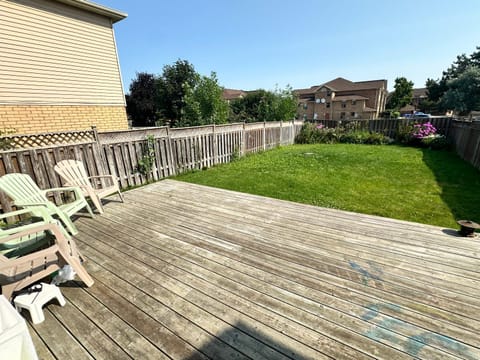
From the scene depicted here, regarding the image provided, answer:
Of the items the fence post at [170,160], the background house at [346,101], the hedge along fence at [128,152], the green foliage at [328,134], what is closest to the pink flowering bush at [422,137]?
the green foliage at [328,134]

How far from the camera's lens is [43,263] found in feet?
6.08

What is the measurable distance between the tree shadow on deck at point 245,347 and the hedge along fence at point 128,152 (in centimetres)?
413

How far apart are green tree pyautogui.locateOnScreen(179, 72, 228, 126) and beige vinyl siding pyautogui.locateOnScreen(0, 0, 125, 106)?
12.3ft

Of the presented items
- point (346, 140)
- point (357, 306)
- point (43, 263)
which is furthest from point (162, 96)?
point (357, 306)

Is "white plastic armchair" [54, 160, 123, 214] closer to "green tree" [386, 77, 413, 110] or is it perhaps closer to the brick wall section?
the brick wall section

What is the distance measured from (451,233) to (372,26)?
8842 mm

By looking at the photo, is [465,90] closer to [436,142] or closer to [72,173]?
[436,142]

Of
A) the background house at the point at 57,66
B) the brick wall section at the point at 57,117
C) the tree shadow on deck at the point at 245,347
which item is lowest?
the tree shadow on deck at the point at 245,347

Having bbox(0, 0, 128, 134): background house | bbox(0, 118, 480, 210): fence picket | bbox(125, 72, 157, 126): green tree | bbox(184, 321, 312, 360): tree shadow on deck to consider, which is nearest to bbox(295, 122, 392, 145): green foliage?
bbox(0, 118, 480, 210): fence picket

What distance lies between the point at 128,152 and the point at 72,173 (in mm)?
1612

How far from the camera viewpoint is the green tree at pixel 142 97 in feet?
57.2

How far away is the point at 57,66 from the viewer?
20.2ft

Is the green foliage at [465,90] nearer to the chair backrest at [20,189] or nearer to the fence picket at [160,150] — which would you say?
the fence picket at [160,150]

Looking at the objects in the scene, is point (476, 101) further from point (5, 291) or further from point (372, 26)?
point (5, 291)
